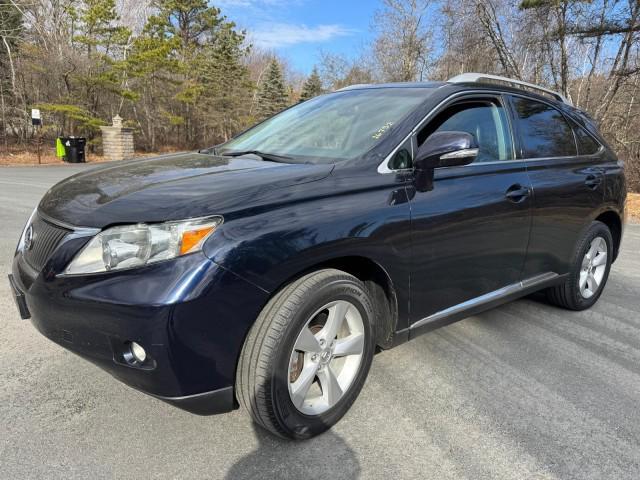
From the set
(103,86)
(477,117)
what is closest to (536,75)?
(477,117)

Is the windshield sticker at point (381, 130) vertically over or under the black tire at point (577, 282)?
over

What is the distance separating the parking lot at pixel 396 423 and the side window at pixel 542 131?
1.40 meters

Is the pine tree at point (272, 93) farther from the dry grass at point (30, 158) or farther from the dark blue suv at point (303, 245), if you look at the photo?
the dark blue suv at point (303, 245)

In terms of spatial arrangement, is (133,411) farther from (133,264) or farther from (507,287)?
(507,287)

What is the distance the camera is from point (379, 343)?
267cm

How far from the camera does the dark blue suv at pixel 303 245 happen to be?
1890mm

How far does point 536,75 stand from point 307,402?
21.1 m

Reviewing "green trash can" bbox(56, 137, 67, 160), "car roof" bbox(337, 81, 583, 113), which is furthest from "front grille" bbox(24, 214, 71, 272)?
"green trash can" bbox(56, 137, 67, 160)

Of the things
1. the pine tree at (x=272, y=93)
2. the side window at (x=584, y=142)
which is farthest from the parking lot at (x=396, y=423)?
the pine tree at (x=272, y=93)

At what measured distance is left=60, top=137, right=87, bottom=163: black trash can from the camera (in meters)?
20.9

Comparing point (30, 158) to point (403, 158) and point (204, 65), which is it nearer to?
point (204, 65)

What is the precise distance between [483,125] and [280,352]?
2.08m

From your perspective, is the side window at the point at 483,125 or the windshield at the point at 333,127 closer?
the windshield at the point at 333,127

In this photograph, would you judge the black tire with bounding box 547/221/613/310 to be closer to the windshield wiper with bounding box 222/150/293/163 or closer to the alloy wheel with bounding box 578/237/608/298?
the alloy wheel with bounding box 578/237/608/298
